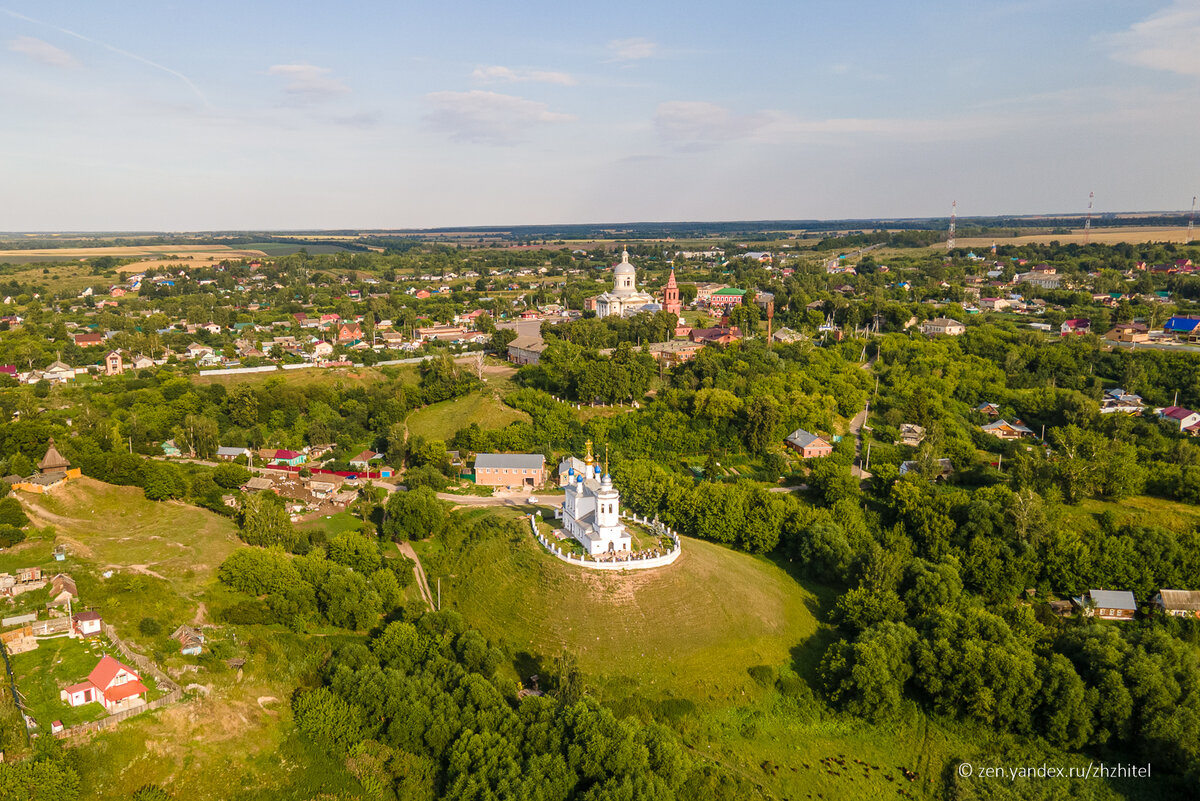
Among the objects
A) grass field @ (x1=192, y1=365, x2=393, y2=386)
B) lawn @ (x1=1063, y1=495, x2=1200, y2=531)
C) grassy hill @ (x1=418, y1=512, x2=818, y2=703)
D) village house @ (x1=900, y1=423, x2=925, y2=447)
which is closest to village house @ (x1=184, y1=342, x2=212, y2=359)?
grass field @ (x1=192, y1=365, x2=393, y2=386)

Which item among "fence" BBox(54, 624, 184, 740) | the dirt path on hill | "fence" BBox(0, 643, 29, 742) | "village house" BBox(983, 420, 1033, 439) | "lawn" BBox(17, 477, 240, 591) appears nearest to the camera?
"fence" BBox(0, 643, 29, 742)

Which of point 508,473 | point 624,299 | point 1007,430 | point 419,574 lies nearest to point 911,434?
point 1007,430

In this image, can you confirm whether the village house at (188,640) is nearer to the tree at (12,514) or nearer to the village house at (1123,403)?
the tree at (12,514)

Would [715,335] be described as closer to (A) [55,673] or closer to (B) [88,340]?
(A) [55,673]

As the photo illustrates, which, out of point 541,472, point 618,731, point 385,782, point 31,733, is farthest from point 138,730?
point 541,472

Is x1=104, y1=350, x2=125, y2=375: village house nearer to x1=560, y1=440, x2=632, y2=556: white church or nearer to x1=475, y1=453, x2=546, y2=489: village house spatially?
x1=475, y1=453, x2=546, y2=489: village house
